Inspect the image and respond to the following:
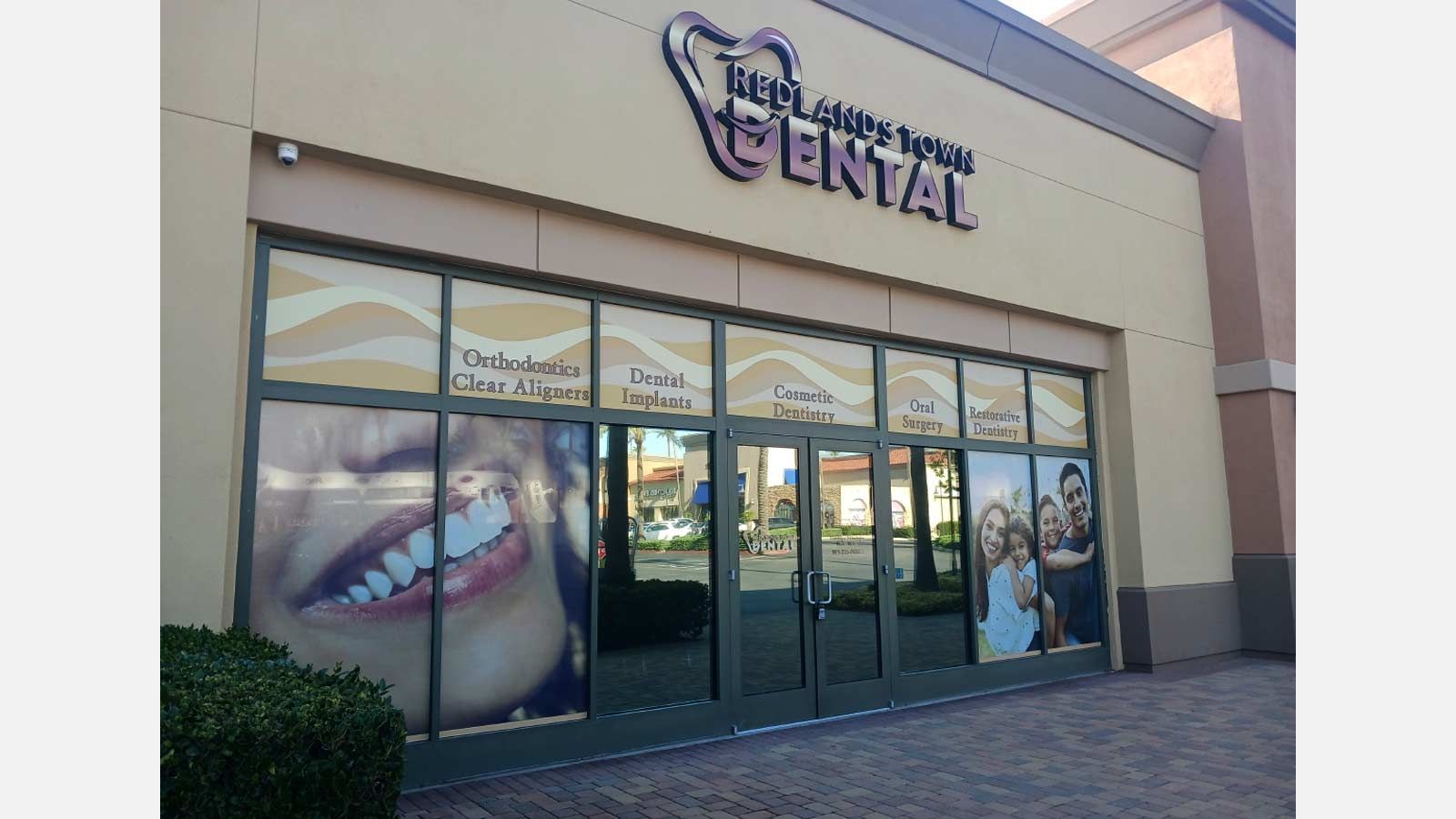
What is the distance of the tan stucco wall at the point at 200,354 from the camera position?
562cm

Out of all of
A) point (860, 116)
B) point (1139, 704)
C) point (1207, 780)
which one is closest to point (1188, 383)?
point (1139, 704)

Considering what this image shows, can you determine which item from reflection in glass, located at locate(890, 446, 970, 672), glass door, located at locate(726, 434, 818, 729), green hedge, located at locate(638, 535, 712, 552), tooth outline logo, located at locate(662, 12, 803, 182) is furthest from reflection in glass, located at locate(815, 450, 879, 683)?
tooth outline logo, located at locate(662, 12, 803, 182)

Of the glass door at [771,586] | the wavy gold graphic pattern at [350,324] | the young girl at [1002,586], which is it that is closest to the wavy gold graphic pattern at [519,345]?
the wavy gold graphic pattern at [350,324]

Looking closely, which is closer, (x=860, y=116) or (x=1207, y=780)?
(x=1207, y=780)

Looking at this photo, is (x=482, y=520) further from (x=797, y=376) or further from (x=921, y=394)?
(x=921, y=394)

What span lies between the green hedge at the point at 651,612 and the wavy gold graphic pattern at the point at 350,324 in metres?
2.33

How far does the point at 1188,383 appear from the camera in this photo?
13305 mm

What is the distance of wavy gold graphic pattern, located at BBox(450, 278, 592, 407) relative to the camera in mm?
7234

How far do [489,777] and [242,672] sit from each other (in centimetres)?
303

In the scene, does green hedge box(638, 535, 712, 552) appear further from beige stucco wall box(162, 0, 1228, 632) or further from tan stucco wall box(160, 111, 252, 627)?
tan stucco wall box(160, 111, 252, 627)

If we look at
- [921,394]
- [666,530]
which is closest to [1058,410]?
[921,394]

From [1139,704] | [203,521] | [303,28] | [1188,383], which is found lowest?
[1139,704]

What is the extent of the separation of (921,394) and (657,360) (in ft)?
12.0

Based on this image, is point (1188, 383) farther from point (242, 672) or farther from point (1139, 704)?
point (242, 672)
